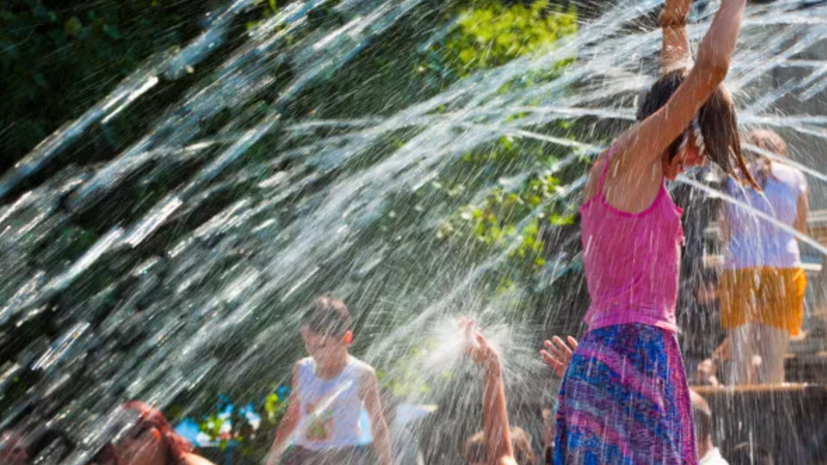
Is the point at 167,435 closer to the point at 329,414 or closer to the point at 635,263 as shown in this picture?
the point at 329,414

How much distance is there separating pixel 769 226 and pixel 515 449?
172 centimetres

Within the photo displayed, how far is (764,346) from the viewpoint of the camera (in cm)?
530

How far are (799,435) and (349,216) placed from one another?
7.48 feet

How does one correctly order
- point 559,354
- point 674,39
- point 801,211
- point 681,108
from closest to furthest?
point 681,108 < point 674,39 < point 559,354 < point 801,211

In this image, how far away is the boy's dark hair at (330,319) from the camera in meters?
4.69

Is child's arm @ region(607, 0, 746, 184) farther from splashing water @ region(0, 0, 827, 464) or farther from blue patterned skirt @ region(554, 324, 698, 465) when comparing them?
splashing water @ region(0, 0, 827, 464)

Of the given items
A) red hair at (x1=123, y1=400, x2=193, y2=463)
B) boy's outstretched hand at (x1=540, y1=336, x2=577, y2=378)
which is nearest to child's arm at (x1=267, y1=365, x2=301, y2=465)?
red hair at (x1=123, y1=400, x2=193, y2=463)

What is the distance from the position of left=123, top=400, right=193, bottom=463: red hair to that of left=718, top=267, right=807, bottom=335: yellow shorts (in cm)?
263

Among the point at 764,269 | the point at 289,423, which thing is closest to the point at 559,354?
the point at 289,423

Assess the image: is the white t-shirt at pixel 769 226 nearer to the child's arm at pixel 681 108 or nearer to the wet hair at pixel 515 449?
the wet hair at pixel 515 449

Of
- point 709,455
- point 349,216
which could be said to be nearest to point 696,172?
point 349,216

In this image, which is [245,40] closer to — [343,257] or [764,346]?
[343,257]

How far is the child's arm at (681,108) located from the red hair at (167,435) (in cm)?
210

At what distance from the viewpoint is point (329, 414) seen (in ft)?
15.3
